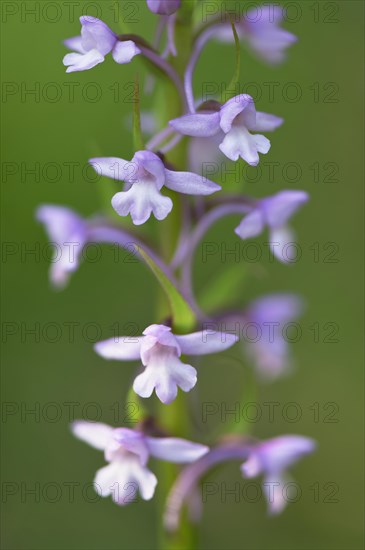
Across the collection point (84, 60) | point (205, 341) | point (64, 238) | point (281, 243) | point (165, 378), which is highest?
point (84, 60)

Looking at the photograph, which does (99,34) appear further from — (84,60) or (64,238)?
(64,238)

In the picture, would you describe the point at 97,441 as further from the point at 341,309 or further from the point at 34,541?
the point at 341,309

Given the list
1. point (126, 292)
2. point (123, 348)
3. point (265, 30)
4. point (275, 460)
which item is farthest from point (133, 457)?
point (126, 292)

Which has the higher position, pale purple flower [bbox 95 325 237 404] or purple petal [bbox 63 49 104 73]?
purple petal [bbox 63 49 104 73]

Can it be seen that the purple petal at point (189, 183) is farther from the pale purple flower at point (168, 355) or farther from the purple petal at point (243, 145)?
the pale purple flower at point (168, 355)

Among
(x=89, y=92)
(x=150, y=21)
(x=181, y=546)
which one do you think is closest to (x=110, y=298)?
(x=89, y=92)

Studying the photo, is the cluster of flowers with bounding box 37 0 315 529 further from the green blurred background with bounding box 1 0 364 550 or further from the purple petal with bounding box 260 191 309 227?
the green blurred background with bounding box 1 0 364 550

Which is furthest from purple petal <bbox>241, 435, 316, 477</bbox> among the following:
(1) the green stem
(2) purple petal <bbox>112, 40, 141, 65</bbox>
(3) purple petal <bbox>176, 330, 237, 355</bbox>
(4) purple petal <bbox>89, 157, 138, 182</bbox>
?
(2) purple petal <bbox>112, 40, 141, 65</bbox>

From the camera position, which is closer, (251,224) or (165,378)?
(165,378)
